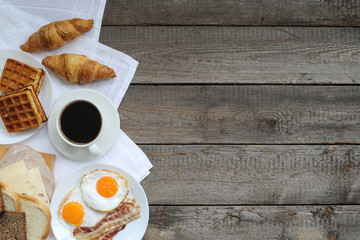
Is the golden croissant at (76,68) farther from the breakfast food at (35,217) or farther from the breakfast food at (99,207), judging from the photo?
the breakfast food at (35,217)

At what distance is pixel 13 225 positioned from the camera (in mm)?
1191

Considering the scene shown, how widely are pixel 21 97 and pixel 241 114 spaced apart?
28.9 inches

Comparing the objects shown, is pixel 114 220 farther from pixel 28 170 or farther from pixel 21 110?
pixel 21 110

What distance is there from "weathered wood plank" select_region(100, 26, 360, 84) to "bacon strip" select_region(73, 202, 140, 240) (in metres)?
0.44

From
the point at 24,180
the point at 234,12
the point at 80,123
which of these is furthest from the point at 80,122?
the point at 234,12

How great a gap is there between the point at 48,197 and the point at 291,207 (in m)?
0.85

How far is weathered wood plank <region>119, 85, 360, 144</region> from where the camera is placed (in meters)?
1.28

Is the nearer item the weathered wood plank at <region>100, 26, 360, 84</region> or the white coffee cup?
the white coffee cup

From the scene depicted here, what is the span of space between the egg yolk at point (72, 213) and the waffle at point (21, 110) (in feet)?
0.93

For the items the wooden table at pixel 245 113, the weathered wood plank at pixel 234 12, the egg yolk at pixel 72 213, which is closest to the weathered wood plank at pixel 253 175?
the wooden table at pixel 245 113

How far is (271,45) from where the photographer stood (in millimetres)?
1301

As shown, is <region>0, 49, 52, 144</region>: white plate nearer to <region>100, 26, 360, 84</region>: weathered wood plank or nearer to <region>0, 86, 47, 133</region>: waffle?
<region>0, 86, 47, 133</region>: waffle

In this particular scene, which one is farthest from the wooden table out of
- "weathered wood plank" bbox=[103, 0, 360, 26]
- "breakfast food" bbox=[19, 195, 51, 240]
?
"breakfast food" bbox=[19, 195, 51, 240]

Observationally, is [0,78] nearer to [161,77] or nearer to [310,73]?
[161,77]
